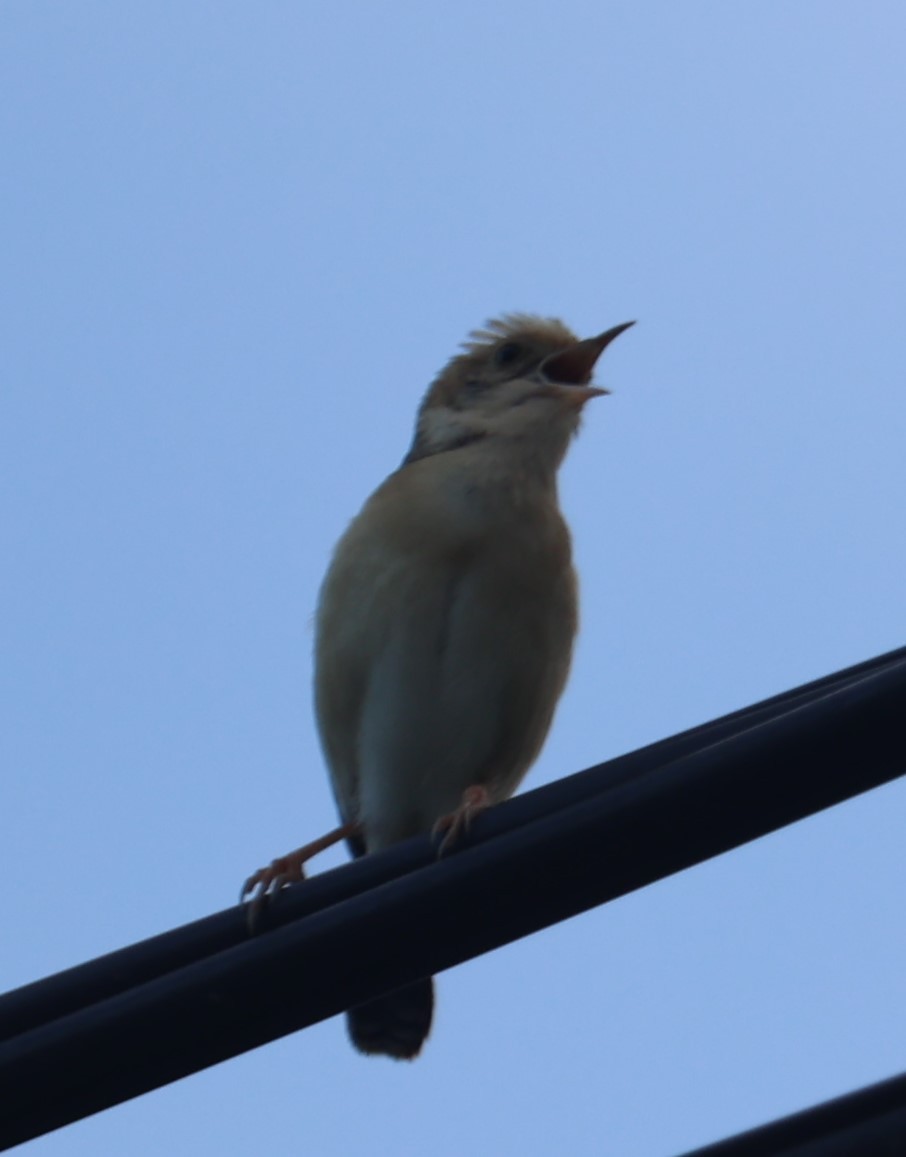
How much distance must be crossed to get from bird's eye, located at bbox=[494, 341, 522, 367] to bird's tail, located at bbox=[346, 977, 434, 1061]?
2.43m

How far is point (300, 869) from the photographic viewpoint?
17.8ft

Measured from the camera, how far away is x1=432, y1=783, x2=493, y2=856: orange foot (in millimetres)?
2881

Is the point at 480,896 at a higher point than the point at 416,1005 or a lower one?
lower

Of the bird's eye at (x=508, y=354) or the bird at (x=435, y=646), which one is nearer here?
the bird at (x=435, y=646)

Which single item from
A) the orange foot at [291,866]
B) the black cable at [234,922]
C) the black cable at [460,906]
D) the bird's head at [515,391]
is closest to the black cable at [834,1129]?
the black cable at [460,906]

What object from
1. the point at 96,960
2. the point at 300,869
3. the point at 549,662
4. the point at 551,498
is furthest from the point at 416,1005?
the point at 96,960

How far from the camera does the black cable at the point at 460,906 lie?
245cm

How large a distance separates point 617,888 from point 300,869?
3.02 m

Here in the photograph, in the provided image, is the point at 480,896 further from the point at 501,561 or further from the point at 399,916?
the point at 501,561

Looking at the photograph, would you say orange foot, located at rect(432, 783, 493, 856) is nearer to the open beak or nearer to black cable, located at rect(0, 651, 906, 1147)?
black cable, located at rect(0, 651, 906, 1147)

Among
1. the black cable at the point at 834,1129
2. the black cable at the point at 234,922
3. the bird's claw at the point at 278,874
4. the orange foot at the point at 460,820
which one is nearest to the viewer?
the black cable at the point at 834,1129

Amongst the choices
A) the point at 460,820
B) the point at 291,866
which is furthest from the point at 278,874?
the point at 460,820

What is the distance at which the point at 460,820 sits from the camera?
11.9 feet

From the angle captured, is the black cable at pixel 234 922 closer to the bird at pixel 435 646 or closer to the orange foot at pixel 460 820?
the orange foot at pixel 460 820
